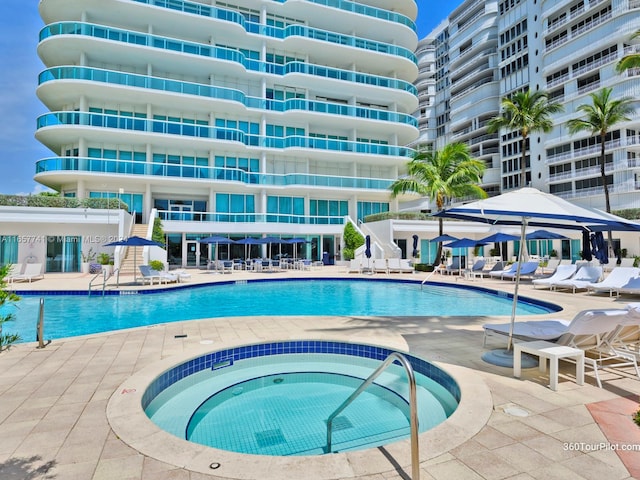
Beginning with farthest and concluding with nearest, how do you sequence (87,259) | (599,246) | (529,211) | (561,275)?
(87,259), (561,275), (599,246), (529,211)

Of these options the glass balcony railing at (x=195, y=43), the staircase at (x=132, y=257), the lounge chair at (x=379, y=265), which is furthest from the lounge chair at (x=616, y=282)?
the glass balcony railing at (x=195, y=43)

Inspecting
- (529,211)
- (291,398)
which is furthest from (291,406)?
(529,211)

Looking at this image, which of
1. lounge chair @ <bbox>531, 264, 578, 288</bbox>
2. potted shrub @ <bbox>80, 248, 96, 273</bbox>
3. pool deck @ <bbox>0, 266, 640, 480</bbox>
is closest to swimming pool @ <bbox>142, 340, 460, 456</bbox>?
pool deck @ <bbox>0, 266, 640, 480</bbox>

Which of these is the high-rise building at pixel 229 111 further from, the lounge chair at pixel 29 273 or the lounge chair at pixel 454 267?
the lounge chair at pixel 454 267

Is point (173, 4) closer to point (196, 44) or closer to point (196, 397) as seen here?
Result: point (196, 44)

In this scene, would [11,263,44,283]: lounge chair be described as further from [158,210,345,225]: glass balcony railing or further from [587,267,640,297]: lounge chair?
[587,267,640,297]: lounge chair

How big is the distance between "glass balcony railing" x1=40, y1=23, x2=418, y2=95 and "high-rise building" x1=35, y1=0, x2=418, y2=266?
83mm

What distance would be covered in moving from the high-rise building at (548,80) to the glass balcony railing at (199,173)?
1969 centimetres

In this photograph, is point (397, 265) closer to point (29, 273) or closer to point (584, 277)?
point (584, 277)

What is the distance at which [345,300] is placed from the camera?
14.1m

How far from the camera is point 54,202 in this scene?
19.9 m

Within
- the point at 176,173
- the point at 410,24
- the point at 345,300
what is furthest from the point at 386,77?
the point at 345,300

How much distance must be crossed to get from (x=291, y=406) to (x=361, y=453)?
1.88 m

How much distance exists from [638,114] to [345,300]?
1335 inches
